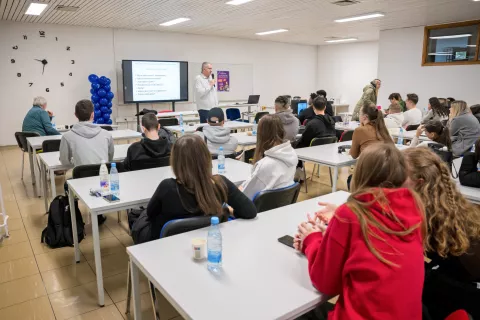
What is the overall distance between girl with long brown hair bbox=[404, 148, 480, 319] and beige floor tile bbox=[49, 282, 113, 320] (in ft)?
6.94

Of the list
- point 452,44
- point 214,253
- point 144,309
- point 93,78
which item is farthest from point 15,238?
point 452,44

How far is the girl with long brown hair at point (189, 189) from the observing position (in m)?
2.00

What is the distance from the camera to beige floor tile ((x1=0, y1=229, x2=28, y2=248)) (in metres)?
3.55

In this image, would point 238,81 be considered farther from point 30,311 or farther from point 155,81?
point 30,311

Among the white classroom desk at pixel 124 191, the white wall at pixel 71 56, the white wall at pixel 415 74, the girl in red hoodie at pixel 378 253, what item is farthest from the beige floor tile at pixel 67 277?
the white wall at pixel 415 74

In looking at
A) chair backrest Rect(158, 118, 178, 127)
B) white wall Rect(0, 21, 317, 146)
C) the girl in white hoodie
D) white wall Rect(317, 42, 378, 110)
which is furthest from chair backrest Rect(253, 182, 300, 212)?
white wall Rect(317, 42, 378, 110)

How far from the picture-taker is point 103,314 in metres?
2.48

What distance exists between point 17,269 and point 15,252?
1.20ft

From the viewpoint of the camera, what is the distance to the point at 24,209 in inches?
175

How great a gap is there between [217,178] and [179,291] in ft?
2.58

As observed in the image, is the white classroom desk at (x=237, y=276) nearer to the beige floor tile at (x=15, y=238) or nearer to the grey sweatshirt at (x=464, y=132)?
the beige floor tile at (x=15, y=238)

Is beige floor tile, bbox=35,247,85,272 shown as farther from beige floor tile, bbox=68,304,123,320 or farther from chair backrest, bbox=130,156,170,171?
chair backrest, bbox=130,156,170,171

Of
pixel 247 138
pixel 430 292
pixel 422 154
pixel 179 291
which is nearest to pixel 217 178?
pixel 179 291

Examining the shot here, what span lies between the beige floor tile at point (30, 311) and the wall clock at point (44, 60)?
7.51m
